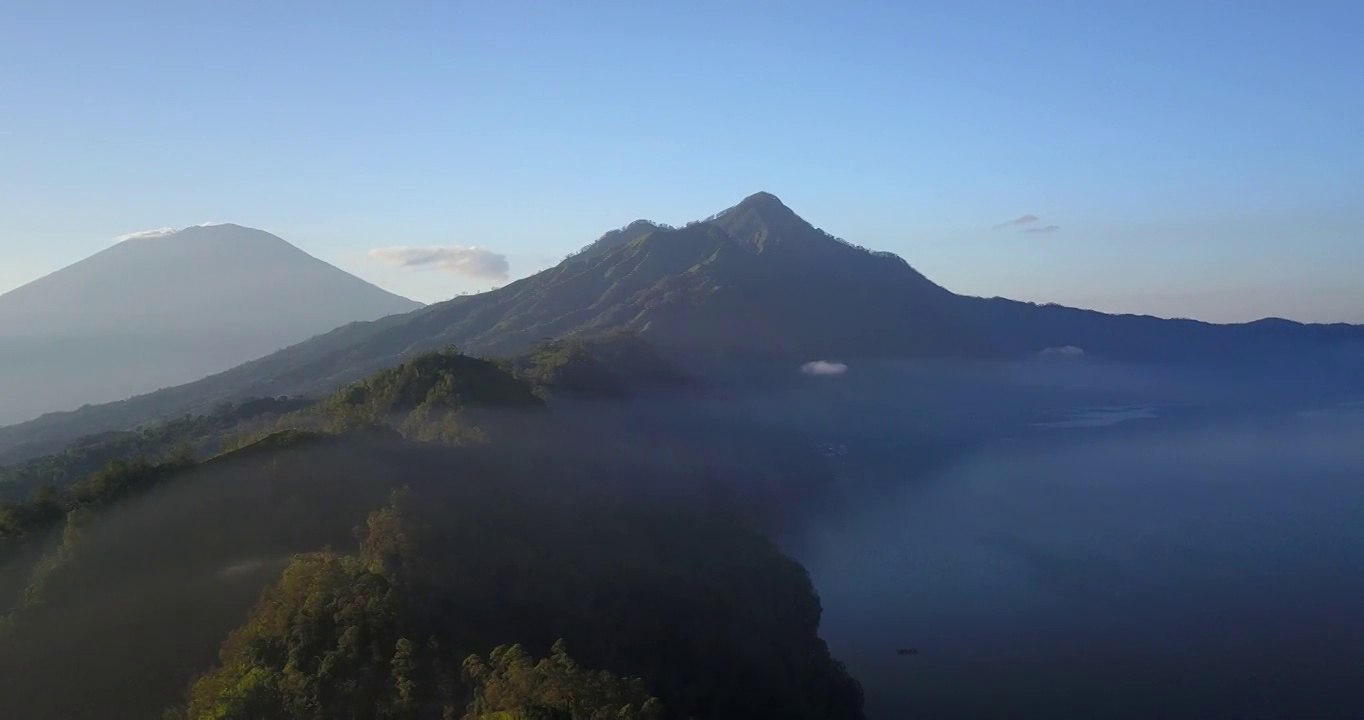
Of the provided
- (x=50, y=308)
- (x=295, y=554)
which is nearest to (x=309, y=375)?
(x=295, y=554)

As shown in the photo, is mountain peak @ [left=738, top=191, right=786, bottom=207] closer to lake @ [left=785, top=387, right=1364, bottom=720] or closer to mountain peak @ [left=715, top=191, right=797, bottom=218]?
mountain peak @ [left=715, top=191, right=797, bottom=218]

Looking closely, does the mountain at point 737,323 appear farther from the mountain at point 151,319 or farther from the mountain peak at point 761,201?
the mountain at point 151,319

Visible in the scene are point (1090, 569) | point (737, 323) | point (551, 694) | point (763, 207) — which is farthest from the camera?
point (763, 207)

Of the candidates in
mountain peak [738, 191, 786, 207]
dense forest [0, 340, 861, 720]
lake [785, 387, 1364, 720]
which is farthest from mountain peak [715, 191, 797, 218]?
dense forest [0, 340, 861, 720]

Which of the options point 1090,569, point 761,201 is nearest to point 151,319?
point 761,201

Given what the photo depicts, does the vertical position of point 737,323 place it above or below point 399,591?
above

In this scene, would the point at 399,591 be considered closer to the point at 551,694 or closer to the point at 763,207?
the point at 551,694

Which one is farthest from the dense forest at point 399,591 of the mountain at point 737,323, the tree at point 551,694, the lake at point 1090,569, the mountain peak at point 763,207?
the mountain peak at point 763,207
